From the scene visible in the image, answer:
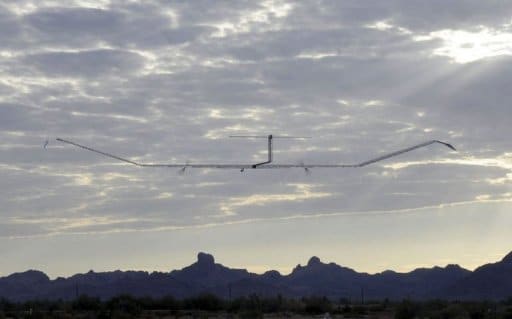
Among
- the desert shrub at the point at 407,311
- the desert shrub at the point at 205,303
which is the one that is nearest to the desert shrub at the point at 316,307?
the desert shrub at the point at 205,303

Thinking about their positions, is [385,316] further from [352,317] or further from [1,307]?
[1,307]

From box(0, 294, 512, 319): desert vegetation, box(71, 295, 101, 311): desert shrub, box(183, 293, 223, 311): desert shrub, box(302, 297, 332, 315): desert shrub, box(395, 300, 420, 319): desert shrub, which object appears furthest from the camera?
box(183, 293, 223, 311): desert shrub

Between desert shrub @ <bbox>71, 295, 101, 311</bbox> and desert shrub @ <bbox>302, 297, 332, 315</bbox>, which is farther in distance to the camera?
desert shrub @ <bbox>71, 295, 101, 311</bbox>

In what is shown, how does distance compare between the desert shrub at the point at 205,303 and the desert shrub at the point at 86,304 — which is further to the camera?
the desert shrub at the point at 205,303

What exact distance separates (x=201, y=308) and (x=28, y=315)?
20.5 m

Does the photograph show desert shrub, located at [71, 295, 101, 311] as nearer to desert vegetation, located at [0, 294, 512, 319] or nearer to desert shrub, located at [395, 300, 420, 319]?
desert vegetation, located at [0, 294, 512, 319]

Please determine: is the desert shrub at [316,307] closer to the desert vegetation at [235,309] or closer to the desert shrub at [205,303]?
the desert vegetation at [235,309]

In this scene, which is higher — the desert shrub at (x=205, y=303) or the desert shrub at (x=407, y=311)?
the desert shrub at (x=205, y=303)

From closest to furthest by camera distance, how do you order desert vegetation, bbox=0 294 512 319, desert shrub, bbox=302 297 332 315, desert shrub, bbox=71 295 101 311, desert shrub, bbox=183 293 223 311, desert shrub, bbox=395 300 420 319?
desert vegetation, bbox=0 294 512 319, desert shrub, bbox=395 300 420 319, desert shrub, bbox=302 297 332 315, desert shrub, bbox=71 295 101 311, desert shrub, bbox=183 293 223 311

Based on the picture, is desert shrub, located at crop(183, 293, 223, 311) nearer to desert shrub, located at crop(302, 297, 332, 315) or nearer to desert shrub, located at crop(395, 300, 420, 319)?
desert shrub, located at crop(302, 297, 332, 315)

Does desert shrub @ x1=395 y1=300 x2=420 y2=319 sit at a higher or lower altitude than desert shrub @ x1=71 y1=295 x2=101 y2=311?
lower

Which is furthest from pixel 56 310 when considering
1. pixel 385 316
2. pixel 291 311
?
pixel 385 316

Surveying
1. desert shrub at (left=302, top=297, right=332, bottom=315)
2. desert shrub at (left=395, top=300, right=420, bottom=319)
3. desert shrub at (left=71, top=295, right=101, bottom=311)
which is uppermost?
desert shrub at (left=71, top=295, right=101, bottom=311)

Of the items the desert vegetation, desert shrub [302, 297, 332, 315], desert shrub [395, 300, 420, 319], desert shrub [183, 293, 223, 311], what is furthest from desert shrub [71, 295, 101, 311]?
desert shrub [395, 300, 420, 319]
